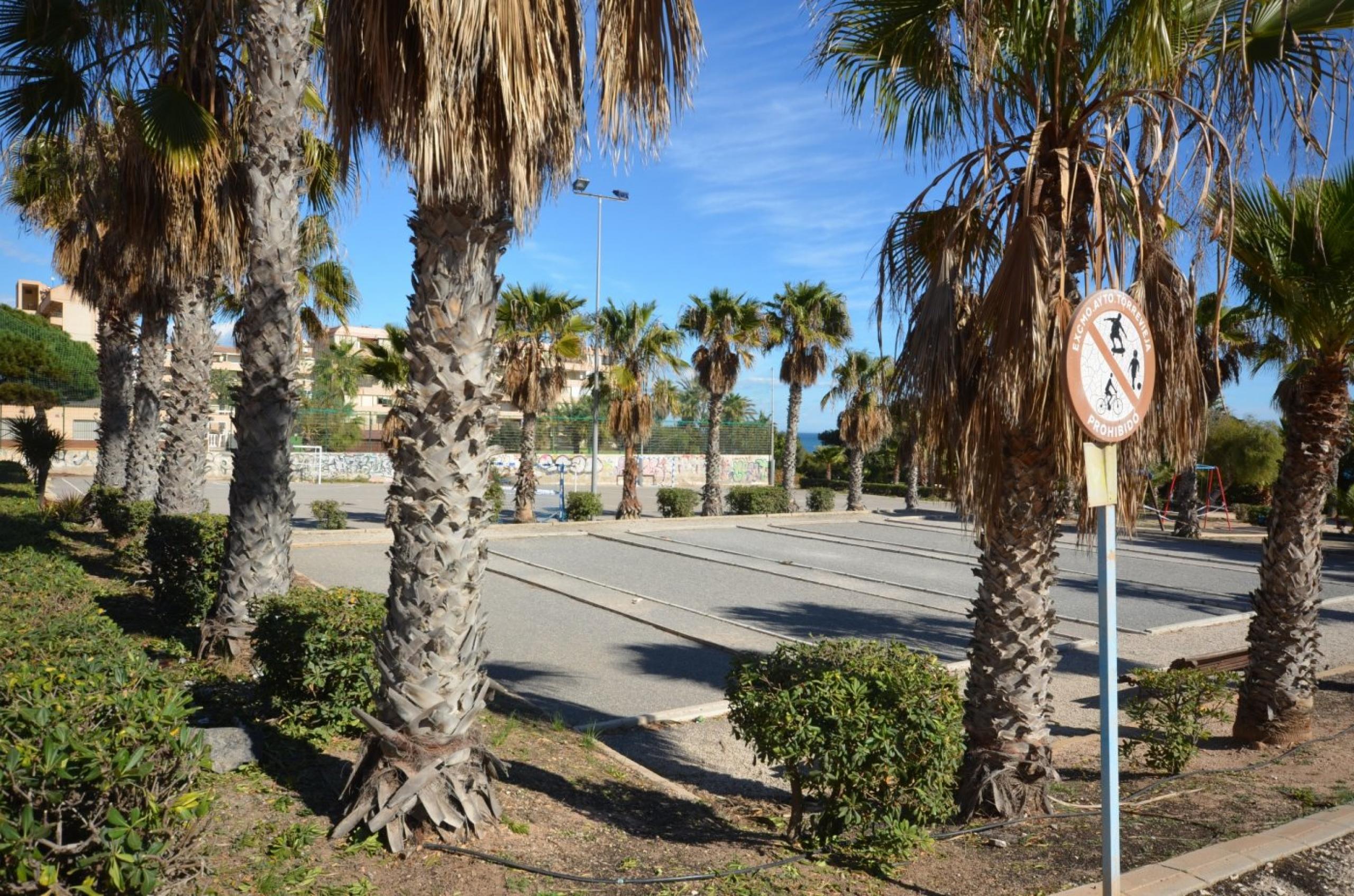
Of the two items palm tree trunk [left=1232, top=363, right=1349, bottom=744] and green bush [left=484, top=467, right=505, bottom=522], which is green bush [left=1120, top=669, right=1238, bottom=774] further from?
green bush [left=484, top=467, right=505, bottom=522]

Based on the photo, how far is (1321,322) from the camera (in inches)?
290

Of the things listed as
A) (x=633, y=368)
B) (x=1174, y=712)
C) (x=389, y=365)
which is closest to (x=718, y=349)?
(x=633, y=368)

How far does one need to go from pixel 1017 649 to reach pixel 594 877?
9.10 ft

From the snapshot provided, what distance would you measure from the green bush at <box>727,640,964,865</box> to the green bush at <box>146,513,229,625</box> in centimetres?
610

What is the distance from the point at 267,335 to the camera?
26.8ft

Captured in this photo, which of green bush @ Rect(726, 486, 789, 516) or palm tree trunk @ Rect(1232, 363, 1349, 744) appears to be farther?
green bush @ Rect(726, 486, 789, 516)

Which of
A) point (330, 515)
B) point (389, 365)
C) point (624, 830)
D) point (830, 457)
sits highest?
point (389, 365)

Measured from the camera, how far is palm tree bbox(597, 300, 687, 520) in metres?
26.7

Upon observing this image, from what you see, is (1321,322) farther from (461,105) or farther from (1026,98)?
(461,105)

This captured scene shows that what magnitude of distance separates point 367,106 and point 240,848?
3.63 metres

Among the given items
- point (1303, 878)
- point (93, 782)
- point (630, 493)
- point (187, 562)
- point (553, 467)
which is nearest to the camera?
point (93, 782)

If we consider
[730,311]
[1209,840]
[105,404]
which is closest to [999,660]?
[1209,840]

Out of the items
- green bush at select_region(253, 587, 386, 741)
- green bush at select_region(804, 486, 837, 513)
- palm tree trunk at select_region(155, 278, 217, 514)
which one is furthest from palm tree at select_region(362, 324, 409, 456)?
green bush at select_region(253, 587, 386, 741)

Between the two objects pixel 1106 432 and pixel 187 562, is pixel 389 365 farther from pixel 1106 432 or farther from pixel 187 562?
pixel 1106 432
